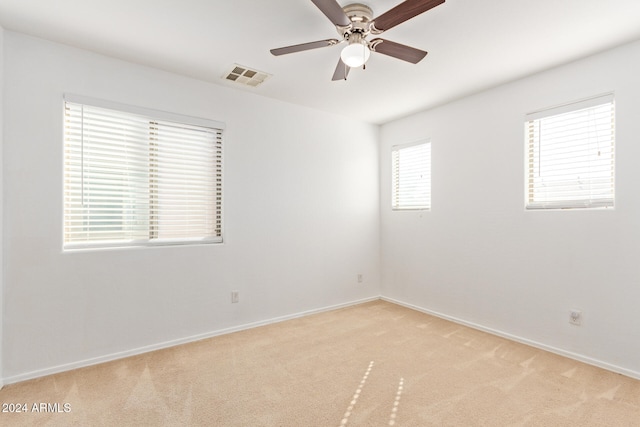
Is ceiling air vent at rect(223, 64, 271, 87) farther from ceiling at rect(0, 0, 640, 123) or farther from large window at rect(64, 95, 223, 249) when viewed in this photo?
large window at rect(64, 95, 223, 249)

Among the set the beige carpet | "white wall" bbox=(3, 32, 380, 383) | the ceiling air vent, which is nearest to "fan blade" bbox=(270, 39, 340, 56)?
the ceiling air vent

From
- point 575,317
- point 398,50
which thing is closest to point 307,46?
point 398,50

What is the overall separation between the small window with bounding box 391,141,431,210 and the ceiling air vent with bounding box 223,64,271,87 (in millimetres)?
2184

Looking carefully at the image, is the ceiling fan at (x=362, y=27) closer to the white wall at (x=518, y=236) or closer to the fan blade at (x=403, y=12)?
the fan blade at (x=403, y=12)

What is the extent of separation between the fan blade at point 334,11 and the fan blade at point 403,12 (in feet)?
0.62

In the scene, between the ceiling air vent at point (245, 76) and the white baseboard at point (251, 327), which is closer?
the white baseboard at point (251, 327)

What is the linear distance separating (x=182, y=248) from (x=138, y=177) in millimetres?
765

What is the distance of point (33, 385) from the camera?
232cm

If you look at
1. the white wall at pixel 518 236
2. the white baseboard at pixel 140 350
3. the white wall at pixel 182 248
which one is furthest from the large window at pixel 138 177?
the white wall at pixel 518 236

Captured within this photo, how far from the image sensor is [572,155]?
111 inches

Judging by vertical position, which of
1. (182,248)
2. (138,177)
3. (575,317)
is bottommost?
(575,317)

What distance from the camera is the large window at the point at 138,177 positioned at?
2656mm

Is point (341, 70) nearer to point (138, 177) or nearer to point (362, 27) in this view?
point (362, 27)

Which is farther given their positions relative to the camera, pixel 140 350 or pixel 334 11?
pixel 140 350
